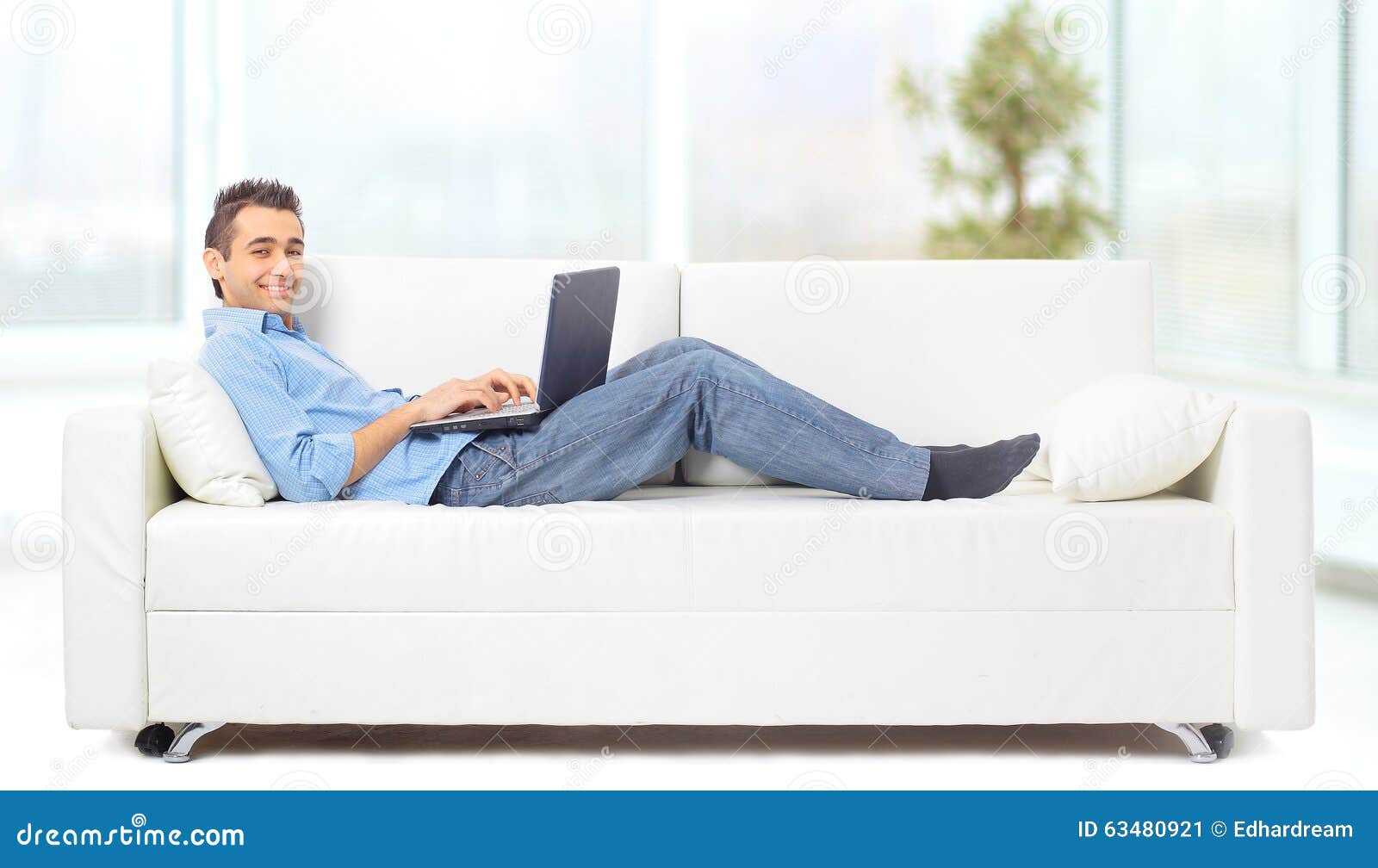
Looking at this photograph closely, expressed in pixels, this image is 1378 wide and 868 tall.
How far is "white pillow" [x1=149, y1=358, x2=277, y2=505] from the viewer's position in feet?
7.00

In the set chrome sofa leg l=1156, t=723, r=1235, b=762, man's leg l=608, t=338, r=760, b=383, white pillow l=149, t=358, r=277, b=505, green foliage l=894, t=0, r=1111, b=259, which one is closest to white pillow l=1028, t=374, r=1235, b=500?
chrome sofa leg l=1156, t=723, r=1235, b=762

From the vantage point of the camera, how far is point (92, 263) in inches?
164

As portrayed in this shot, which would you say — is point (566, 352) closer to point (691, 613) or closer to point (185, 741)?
point (691, 613)

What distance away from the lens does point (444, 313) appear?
2.72 m

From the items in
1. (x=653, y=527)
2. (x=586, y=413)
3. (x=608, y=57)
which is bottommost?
(x=653, y=527)

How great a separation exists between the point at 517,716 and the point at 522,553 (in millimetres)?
264

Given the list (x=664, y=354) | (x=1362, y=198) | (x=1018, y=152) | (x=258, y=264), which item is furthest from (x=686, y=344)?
(x=1018, y=152)

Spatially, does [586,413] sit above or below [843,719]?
above

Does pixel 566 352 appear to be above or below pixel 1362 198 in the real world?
below

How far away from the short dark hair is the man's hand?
0.52m

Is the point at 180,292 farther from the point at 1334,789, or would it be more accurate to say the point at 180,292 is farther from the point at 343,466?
the point at 1334,789

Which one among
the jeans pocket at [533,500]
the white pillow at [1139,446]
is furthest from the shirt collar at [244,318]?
the white pillow at [1139,446]

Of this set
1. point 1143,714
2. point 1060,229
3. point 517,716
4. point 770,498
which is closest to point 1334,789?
point 1143,714

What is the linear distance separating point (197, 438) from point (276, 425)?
15cm
